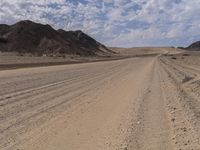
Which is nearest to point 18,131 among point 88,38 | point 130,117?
point 130,117

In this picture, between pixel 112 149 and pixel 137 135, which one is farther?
pixel 137 135

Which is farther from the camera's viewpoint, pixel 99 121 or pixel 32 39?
pixel 32 39

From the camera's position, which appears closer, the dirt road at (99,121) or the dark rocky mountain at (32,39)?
the dirt road at (99,121)

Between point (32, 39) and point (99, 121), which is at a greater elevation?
point (99, 121)

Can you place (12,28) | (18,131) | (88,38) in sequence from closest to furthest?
1. (18,131)
2. (12,28)
3. (88,38)

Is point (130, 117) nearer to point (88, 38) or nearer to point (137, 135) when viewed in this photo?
point (137, 135)

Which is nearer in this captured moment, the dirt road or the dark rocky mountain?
the dirt road

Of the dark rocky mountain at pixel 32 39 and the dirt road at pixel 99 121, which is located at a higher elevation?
the dirt road at pixel 99 121

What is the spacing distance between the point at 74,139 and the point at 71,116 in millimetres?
2770

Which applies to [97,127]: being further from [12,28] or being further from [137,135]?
[12,28]

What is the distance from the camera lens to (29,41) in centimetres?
12212

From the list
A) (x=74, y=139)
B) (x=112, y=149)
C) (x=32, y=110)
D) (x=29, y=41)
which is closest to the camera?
(x=112, y=149)

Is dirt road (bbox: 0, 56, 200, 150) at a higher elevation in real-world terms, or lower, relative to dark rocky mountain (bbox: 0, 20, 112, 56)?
higher

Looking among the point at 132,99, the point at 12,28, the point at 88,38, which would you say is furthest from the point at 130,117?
the point at 88,38
